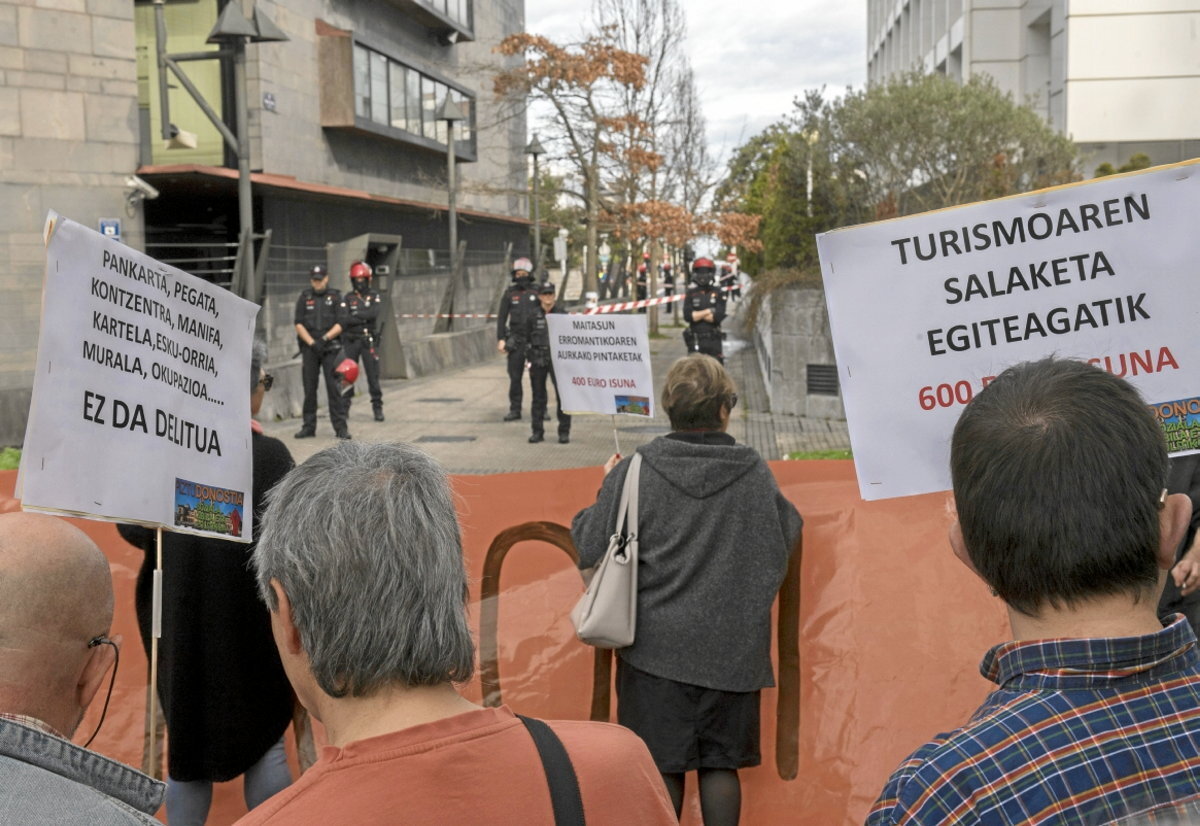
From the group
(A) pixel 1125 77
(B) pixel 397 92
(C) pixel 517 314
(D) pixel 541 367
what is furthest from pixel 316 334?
(A) pixel 1125 77

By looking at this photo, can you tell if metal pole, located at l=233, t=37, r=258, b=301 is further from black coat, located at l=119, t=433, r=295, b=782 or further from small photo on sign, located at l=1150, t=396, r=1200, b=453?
small photo on sign, located at l=1150, t=396, r=1200, b=453

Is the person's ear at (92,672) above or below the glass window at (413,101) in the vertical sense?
below

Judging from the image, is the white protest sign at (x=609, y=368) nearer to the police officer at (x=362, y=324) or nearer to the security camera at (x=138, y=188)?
the police officer at (x=362, y=324)

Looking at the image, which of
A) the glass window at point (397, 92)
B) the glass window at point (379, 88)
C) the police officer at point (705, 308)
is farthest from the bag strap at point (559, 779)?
the glass window at point (397, 92)

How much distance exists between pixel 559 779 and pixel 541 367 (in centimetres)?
1297

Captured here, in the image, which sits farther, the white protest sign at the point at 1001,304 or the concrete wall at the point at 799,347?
the concrete wall at the point at 799,347

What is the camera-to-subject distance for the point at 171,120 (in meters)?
21.6

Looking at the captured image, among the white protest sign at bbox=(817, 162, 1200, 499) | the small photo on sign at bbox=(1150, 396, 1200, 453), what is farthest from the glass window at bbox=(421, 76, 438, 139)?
the small photo on sign at bbox=(1150, 396, 1200, 453)

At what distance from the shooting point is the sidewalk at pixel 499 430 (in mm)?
13070

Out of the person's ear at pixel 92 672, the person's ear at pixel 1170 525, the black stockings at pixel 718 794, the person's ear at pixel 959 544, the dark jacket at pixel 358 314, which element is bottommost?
the black stockings at pixel 718 794

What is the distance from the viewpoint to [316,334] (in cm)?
1481

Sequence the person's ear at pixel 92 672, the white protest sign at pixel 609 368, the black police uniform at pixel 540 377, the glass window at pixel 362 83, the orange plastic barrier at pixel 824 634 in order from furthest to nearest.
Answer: the glass window at pixel 362 83 → the black police uniform at pixel 540 377 → the white protest sign at pixel 609 368 → the orange plastic barrier at pixel 824 634 → the person's ear at pixel 92 672

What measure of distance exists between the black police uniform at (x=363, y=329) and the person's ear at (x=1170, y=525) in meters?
13.8

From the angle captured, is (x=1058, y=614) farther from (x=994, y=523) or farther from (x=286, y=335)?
(x=286, y=335)
